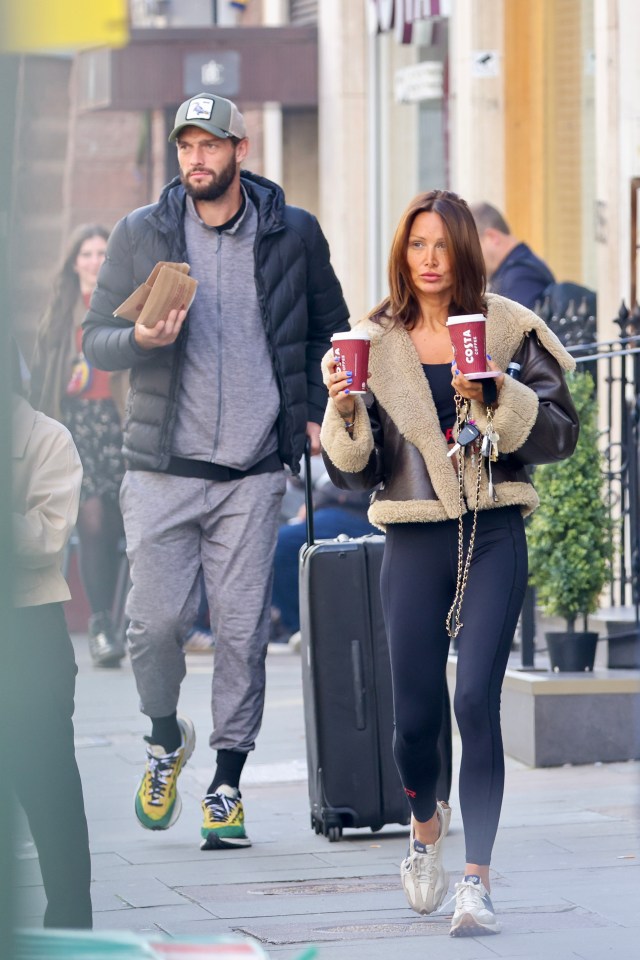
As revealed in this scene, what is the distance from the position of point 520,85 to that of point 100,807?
7.78m

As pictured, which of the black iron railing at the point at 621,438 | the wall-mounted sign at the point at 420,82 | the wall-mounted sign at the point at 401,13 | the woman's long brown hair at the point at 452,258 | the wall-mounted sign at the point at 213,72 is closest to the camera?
the woman's long brown hair at the point at 452,258

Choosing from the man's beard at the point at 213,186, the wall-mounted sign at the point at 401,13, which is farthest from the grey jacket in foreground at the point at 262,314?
the wall-mounted sign at the point at 401,13

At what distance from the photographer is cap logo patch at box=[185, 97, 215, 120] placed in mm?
6078

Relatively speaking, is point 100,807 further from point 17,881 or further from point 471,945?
point 17,881

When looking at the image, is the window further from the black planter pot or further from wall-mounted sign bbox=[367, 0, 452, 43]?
the black planter pot

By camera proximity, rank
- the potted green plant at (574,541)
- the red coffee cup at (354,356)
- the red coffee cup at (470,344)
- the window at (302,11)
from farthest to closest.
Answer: the window at (302,11), the potted green plant at (574,541), the red coffee cup at (354,356), the red coffee cup at (470,344)

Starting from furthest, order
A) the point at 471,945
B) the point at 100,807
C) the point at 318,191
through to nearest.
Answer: the point at 318,191 → the point at 100,807 → the point at 471,945

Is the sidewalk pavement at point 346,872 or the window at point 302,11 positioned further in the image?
the window at point 302,11

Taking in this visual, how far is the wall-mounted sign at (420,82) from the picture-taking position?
14.8 metres

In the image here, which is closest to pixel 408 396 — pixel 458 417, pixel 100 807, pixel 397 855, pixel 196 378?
pixel 458 417

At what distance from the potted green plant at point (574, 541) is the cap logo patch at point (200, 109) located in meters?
2.21

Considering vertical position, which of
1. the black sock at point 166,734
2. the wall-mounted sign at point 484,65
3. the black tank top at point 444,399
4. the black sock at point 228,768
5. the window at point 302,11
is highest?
the window at point 302,11

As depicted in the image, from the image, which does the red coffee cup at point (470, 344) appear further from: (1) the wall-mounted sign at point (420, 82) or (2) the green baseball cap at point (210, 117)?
(1) the wall-mounted sign at point (420, 82)

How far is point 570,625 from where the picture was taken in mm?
7738
